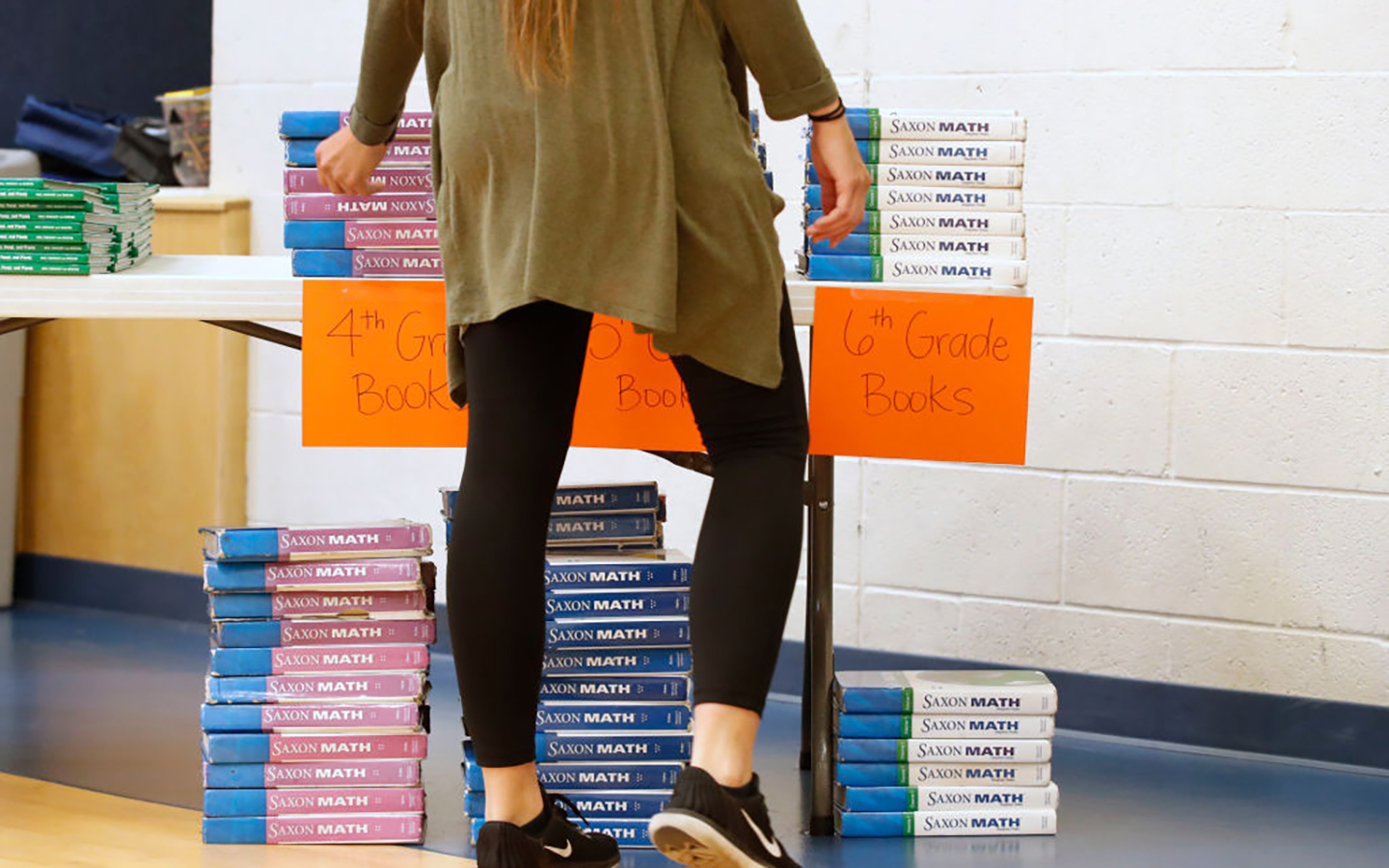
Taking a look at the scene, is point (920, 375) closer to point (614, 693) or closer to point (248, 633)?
point (614, 693)

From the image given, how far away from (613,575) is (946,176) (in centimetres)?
64

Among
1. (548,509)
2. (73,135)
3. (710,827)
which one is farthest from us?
(73,135)

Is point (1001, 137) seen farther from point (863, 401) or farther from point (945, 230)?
point (863, 401)

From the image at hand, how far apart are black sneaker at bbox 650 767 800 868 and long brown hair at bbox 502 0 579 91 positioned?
64 centimetres

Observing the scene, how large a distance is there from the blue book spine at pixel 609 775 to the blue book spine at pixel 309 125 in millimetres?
799

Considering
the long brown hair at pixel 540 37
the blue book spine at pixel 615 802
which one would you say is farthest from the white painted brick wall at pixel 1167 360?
the long brown hair at pixel 540 37

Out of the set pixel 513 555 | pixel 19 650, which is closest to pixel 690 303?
pixel 513 555

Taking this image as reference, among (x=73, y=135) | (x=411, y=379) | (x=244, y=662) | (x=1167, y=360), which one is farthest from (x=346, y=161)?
(x=73, y=135)

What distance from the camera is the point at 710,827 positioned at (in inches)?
54.0

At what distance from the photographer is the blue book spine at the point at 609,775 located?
6.23 feet

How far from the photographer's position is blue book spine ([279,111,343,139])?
76.4 inches

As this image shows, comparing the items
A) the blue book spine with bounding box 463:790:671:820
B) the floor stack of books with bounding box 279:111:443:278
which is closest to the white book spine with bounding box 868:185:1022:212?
the floor stack of books with bounding box 279:111:443:278

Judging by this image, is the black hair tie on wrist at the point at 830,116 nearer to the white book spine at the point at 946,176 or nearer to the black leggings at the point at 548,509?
the black leggings at the point at 548,509

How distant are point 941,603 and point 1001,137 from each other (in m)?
0.96
